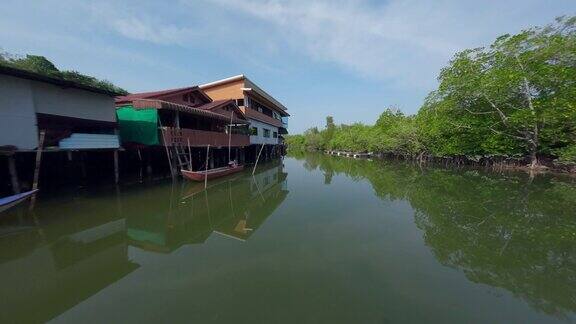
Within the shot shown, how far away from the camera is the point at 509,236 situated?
808 centimetres

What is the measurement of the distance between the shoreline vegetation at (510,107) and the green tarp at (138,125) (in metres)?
24.1

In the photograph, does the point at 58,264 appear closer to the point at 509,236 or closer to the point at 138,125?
the point at 509,236

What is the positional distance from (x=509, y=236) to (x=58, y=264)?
10638 mm

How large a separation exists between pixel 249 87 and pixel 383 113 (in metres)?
31.8

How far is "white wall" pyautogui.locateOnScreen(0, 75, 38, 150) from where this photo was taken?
9641mm

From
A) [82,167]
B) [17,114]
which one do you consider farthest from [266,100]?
[17,114]

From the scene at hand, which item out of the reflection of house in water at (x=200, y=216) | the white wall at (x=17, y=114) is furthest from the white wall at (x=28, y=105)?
the reflection of house in water at (x=200, y=216)

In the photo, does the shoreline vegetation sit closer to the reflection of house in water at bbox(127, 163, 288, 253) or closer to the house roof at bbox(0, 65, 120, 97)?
the reflection of house in water at bbox(127, 163, 288, 253)

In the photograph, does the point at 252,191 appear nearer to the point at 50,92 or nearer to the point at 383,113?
the point at 50,92

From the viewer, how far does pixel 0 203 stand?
24.5 feet

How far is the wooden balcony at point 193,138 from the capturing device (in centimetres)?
1527

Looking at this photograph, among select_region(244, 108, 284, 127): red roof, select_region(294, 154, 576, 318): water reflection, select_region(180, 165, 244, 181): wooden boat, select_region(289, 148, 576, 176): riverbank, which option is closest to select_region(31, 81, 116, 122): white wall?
select_region(180, 165, 244, 181): wooden boat

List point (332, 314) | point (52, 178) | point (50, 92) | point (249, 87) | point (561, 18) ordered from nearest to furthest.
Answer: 1. point (332, 314)
2. point (50, 92)
3. point (52, 178)
4. point (561, 18)
5. point (249, 87)

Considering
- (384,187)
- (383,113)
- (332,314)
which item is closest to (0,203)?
(332,314)
